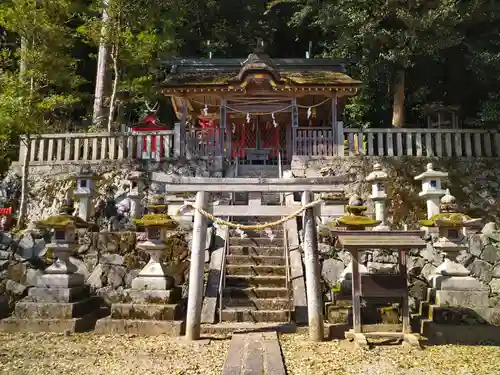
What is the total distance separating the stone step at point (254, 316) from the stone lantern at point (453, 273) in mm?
3029

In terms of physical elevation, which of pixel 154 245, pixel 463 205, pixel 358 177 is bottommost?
pixel 154 245

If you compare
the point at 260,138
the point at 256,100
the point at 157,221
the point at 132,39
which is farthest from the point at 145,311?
the point at 132,39

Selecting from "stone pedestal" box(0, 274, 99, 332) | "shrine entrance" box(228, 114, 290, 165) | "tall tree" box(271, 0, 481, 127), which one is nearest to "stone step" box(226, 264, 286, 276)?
"stone pedestal" box(0, 274, 99, 332)

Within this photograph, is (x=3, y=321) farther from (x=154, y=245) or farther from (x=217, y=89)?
(x=217, y=89)

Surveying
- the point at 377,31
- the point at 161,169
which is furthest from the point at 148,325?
the point at 377,31

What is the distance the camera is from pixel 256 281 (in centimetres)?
826

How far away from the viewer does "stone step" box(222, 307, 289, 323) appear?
287 inches

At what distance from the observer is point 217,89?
1396 centimetres

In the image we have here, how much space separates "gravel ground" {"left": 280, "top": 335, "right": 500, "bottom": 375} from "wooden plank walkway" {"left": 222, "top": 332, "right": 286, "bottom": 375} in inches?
7.9

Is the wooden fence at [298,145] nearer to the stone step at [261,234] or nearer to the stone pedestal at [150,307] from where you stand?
the stone step at [261,234]

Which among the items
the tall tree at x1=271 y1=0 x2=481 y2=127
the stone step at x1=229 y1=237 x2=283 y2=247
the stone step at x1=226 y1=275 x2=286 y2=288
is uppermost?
the tall tree at x1=271 y1=0 x2=481 y2=127

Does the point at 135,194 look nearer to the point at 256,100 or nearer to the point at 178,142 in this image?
the point at 178,142

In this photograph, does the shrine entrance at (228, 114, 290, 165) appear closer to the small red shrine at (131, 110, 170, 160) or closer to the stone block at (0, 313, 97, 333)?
the small red shrine at (131, 110, 170, 160)

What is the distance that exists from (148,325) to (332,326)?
10.9ft
